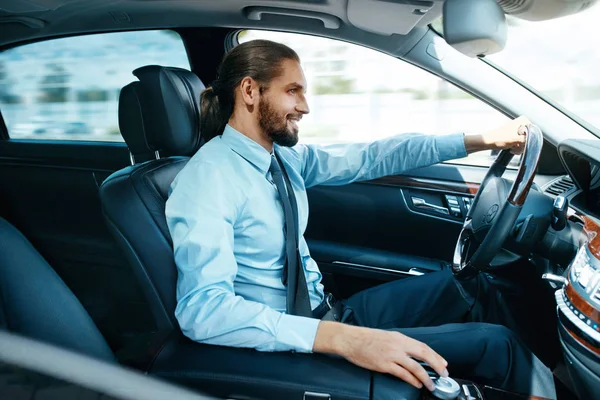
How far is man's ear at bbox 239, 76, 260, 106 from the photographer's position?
64.6 inches

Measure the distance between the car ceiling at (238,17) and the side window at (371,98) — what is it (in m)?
0.11

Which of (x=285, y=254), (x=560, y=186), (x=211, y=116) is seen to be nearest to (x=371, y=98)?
(x=560, y=186)

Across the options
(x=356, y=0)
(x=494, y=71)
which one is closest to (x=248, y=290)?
(x=356, y=0)

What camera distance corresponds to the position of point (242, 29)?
2451 millimetres

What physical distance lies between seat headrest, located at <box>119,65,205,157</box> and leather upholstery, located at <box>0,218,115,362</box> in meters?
0.67

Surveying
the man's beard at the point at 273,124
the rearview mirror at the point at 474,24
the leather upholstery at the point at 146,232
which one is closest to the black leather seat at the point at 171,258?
the leather upholstery at the point at 146,232

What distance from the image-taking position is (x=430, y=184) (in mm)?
2479

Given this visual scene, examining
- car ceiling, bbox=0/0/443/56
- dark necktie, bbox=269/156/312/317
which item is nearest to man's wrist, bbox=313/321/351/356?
dark necktie, bbox=269/156/312/317

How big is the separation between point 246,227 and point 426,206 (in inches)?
45.9

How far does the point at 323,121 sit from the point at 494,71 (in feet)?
2.65

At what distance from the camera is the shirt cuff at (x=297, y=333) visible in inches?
49.6

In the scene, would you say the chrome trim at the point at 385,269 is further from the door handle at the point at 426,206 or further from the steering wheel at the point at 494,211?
the steering wheel at the point at 494,211

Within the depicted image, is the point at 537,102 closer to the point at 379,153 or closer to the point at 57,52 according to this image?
the point at 379,153

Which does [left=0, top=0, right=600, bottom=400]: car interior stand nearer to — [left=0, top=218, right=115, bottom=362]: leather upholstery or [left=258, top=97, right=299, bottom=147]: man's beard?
[left=0, top=218, right=115, bottom=362]: leather upholstery
